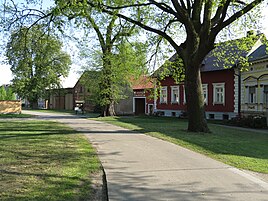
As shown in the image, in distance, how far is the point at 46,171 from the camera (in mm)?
7715

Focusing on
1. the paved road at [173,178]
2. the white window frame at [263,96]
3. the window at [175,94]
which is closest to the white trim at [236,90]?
the white window frame at [263,96]

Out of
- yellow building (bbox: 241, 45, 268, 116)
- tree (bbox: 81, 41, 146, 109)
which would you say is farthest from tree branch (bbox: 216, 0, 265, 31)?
tree (bbox: 81, 41, 146, 109)

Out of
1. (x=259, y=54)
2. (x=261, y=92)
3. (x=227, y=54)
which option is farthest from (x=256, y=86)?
(x=227, y=54)

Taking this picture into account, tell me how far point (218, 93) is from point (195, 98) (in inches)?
687

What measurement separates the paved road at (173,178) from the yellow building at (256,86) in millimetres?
18434

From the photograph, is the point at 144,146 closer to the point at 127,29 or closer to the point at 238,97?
the point at 127,29

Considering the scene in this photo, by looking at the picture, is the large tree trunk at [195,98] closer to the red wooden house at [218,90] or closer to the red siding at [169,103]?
the red wooden house at [218,90]

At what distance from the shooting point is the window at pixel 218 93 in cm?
3351

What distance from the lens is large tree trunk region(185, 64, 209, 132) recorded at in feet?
58.4

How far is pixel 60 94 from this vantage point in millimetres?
77000

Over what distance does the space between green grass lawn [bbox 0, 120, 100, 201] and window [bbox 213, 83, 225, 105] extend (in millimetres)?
23838

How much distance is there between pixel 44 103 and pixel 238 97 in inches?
2668

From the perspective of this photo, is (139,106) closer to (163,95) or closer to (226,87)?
(163,95)

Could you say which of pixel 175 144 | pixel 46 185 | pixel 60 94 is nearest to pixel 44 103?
pixel 60 94
